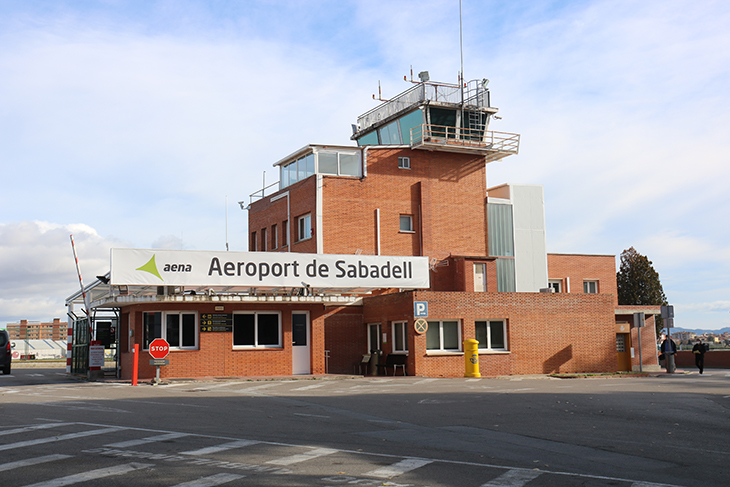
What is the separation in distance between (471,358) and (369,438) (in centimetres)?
1784

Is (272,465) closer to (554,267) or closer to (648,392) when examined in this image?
(648,392)

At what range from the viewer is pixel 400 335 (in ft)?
96.7

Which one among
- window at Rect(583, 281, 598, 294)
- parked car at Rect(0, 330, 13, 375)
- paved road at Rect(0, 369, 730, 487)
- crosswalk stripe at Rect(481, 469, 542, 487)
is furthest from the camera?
window at Rect(583, 281, 598, 294)

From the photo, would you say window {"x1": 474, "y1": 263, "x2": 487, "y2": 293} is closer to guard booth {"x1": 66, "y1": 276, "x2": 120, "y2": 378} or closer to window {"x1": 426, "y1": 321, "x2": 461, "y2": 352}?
window {"x1": 426, "y1": 321, "x2": 461, "y2": 352}

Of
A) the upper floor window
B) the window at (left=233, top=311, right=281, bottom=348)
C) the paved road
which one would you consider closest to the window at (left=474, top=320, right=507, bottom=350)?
the window at (left=233, top=311, right=281, bottom=348)

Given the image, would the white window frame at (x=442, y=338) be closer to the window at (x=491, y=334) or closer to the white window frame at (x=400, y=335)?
the window at (x=491, y=334)

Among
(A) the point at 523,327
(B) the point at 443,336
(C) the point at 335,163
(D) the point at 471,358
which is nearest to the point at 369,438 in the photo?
(D) the point at 471,358

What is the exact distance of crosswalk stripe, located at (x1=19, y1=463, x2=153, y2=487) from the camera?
7.11 meters

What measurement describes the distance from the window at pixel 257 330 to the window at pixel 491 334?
26.5 ft

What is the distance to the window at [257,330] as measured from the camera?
27375 mm

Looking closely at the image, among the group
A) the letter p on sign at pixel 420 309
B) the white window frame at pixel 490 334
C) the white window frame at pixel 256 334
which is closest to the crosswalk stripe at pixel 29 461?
the white window frame at pixel 256 334

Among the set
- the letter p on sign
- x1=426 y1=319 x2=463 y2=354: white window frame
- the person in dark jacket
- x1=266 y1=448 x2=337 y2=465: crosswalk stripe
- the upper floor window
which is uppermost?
the upper floor window

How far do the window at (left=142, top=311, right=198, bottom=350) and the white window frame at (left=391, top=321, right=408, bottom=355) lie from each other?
8.10 metres

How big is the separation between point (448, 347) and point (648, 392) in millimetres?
10779
